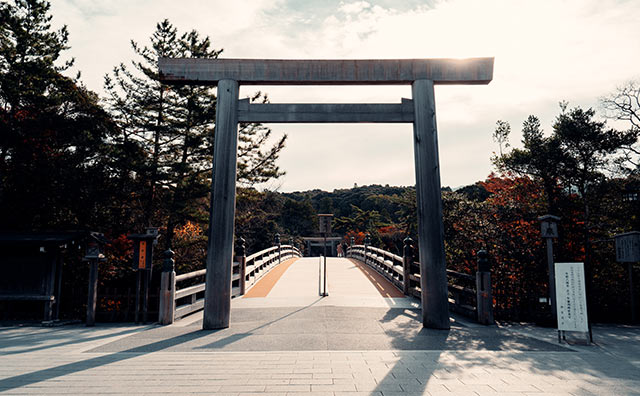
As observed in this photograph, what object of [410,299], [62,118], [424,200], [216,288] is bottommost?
[410,299]

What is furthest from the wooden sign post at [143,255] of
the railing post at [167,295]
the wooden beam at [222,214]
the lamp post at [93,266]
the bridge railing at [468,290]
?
the bridge railing at [468,290]

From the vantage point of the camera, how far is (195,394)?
3.37m

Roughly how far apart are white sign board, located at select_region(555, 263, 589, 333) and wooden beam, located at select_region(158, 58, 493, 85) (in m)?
3.97

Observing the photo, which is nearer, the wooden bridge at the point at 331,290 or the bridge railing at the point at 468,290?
the bridge railing at the point at 468,290

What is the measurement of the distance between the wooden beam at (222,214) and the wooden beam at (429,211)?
3781 millimetres

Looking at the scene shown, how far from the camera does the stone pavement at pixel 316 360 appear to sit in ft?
11.7

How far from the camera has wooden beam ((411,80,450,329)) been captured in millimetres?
6387

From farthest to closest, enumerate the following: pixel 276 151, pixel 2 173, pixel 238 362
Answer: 1. pixel 276 151
2. pixel 2 173
3. pixel 238 362

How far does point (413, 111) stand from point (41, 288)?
30.3 feet

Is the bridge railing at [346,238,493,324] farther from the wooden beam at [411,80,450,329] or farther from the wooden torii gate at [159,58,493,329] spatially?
the wooden torii gate at [159,58,493,329]

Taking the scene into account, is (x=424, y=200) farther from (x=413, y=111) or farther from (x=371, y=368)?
(x=371, y=368)

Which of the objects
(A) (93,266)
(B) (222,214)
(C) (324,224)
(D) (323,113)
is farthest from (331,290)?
(A) (93,266)

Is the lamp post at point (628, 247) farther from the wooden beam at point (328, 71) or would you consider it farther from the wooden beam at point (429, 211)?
the wooden beam at point (328, 71)

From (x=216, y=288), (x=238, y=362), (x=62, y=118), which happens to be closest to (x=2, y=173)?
(x=62, y=118)
